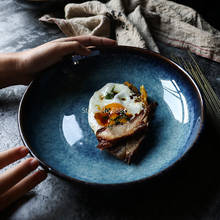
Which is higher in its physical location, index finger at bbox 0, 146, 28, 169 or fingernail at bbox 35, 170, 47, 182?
index finger at bbox 0, 146, 28, 169

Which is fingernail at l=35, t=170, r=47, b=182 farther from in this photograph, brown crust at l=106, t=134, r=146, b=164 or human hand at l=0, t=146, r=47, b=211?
brown crust at l=106, t=134, r=146, b=164

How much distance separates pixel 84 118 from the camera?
169cm

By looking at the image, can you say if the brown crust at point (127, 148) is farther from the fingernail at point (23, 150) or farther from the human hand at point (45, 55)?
the human hand at point (45, 55)

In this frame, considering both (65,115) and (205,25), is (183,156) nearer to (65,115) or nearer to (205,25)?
(65,115)

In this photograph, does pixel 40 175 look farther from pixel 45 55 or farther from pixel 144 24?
pixel 144 24

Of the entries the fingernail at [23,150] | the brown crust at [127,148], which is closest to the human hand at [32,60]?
the fingernail at [23,150]

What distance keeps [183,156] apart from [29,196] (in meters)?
0.84

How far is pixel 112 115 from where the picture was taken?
5.19ft

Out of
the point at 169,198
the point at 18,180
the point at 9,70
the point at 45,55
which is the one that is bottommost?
the point at 169,198

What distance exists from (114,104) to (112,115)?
103mm

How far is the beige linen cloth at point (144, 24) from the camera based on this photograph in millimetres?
2094

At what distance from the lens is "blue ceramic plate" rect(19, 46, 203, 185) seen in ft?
4.48

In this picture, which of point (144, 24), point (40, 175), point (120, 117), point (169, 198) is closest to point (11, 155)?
point (40, 175)

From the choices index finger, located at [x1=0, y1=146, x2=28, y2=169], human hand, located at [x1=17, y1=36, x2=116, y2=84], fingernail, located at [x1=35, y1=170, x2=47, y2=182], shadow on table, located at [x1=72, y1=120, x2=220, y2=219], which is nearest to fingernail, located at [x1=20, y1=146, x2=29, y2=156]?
index finger, located at [x1=0, y1=146, x2=28, y2=169]
